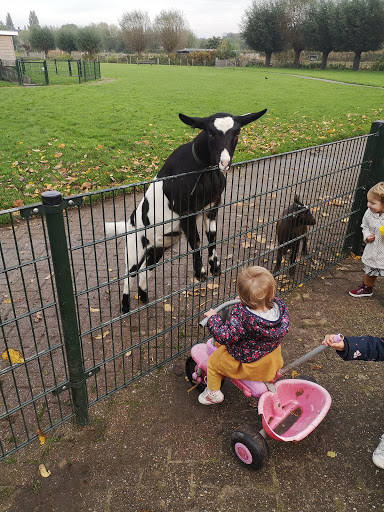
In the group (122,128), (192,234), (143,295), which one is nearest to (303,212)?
(192,234)

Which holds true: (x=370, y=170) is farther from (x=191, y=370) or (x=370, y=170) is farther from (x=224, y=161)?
(x=191, y=370)

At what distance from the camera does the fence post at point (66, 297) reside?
234 centimetres

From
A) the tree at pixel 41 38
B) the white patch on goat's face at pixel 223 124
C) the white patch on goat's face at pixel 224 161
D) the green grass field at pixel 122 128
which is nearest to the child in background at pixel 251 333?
the white patch on goat's face at pixel 224 161

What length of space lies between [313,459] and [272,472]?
34 centimetres

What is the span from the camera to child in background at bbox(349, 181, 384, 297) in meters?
4.43

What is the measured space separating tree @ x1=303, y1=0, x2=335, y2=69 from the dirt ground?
62553 millimetres

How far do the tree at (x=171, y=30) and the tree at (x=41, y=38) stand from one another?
22.5 metres

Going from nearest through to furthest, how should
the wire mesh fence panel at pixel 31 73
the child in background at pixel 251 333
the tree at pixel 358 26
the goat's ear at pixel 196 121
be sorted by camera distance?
A: 1. the child in background at pixel 251 333
2. the goat's ear at pixel 196 121
3. the wire mesh fence panel at pixel 31 73
4. the tree at pixel 358 26

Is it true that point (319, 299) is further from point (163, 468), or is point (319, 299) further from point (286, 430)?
point (163, 468)

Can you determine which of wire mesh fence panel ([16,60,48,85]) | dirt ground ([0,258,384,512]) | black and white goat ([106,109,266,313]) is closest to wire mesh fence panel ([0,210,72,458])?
dirt ground ([0,258,384,512])

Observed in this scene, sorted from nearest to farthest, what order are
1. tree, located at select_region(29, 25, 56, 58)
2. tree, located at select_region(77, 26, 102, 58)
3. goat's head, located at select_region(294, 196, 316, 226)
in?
goat's head, located at select_region(294, 196, 316, 226), tree, located at select_region(77, 26, 102, 58), tree, located at select_region(29, 25, 56, 58)

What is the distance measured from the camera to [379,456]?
287 centimetres

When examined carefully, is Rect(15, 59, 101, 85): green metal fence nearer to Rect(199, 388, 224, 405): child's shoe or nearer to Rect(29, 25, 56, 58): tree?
Rect(199, 388, 224, 405): child's shoe

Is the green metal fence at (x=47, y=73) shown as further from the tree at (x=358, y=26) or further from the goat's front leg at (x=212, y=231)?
the tree at (x=358, y=26)
